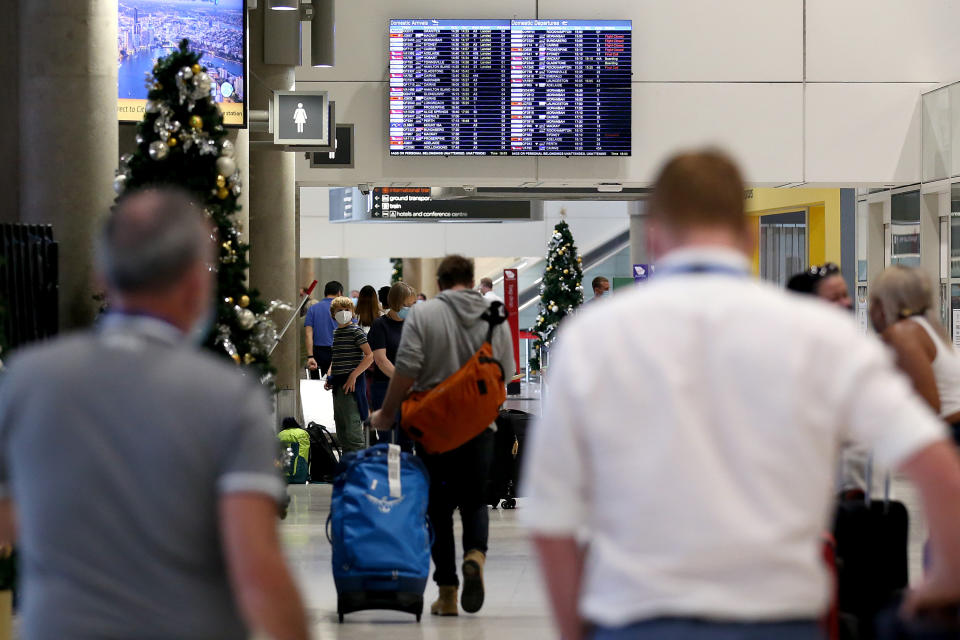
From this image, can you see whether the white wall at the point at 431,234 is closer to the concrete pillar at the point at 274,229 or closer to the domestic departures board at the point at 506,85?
the concrete pillar at the point at 274,229

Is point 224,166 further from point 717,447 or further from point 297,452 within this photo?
point 297,452

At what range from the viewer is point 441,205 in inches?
982

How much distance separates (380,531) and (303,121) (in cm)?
580

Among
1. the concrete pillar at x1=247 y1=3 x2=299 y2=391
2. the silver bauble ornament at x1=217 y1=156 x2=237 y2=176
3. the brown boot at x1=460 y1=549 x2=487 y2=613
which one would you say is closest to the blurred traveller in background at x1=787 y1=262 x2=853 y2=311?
the brown boot at x1=460 y1=549 x2=487 y2=613

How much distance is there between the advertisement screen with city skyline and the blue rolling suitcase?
410 cm

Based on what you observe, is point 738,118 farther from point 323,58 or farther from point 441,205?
point 441,205

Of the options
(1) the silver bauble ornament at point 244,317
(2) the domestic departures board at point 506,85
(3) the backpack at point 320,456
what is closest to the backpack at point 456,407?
(1) the silver bauble ornament at point 244,317

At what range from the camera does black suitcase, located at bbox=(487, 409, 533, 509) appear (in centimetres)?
888

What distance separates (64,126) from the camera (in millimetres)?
6875

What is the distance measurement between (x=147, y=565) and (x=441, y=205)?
A: 2319 centimetres

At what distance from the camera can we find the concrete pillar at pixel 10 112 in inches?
278

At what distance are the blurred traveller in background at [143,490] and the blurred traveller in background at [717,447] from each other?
41 cm

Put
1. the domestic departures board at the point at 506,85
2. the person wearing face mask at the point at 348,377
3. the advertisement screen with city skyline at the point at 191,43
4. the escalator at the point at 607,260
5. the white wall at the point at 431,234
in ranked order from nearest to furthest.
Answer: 1. the advertisement screen with city skyline at the point at 191,43
2. the person wearing face mask at the point at 348,377
3. the domestic departures board at the point at 506,85
4. the white wall at the point at 431,234
5. the escalator at the point at 607,260

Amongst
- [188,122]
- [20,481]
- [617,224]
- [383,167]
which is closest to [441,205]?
[617,224]
